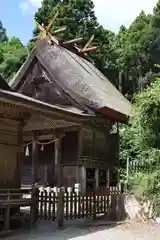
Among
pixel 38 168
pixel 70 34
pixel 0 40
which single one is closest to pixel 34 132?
pixel 38 168

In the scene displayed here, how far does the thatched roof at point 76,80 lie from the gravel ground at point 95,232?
797 cm

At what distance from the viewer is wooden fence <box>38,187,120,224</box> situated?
35.8 feet

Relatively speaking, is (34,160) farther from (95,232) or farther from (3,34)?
(3,34)

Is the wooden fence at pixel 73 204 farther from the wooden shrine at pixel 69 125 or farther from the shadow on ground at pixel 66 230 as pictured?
the wooden shrine at pixel 69 125

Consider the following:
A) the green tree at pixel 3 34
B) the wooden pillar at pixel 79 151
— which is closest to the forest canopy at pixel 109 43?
the wooden pillar at pixel 79 151

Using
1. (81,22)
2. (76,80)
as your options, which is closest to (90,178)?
(76,80)

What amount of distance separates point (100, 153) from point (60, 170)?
261 centimetres

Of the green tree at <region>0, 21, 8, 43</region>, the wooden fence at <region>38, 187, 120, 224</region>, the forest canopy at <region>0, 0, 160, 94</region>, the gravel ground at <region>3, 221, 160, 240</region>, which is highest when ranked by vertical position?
the green tree at <region>0, 21, 8, 43</region>

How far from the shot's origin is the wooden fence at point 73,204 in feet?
35.8

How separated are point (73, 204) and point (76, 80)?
9.87 m

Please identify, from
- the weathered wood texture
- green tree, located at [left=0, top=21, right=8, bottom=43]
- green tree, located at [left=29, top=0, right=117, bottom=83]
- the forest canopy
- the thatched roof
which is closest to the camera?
the weathered wood texture

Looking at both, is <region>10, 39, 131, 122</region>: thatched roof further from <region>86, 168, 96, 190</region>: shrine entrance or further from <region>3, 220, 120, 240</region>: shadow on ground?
<region>3, 220, 120, 240</region>: shadow on ground

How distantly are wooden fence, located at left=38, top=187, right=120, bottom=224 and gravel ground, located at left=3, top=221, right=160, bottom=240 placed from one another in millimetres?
366

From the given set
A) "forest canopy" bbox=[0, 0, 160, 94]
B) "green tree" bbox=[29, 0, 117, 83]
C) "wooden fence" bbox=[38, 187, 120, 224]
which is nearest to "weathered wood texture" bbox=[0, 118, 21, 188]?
"wooden fence" bbox=[38, 187, 120, 224]
